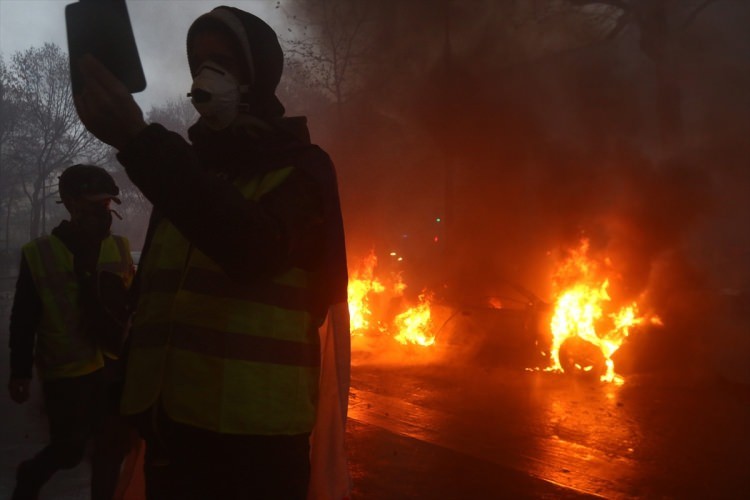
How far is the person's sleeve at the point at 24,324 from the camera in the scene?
10.1 feet

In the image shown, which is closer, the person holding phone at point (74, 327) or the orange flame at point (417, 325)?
the person holding phone at point (74, 327)

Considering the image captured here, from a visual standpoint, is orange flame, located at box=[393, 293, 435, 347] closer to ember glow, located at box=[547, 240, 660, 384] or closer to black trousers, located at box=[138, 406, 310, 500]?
ember glow, located at box=[547, 240, 660, 384]

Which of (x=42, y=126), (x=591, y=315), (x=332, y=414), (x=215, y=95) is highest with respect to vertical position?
(x=42, y=126)

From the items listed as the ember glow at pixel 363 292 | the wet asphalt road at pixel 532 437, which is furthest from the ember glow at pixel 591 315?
the ember glow at pixel 363 292

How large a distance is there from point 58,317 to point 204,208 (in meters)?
2.23

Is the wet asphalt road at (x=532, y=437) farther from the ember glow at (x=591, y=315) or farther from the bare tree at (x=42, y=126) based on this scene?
the bare tree at (x=42, y=126)

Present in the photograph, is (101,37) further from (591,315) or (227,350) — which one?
(591,315)

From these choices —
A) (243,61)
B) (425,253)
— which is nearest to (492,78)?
(425,253)

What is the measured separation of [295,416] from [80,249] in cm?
216

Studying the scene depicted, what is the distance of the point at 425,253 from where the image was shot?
2080cm

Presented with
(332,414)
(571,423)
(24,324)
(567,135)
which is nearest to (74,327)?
(24,324)

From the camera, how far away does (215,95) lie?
59.9 inches

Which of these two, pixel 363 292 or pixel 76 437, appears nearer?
pixel 76 437

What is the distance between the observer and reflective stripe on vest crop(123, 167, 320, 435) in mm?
1396
